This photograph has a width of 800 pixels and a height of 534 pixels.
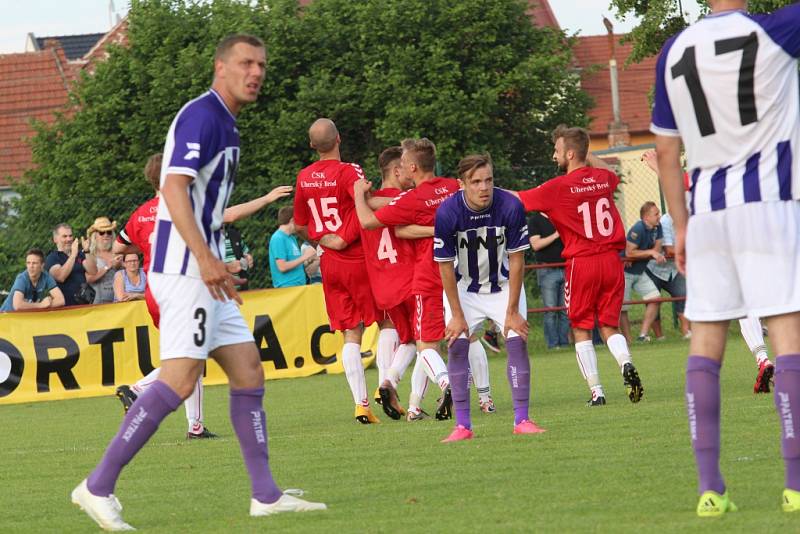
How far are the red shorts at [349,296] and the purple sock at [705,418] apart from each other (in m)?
6.66

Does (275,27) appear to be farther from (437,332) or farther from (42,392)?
(437,332)

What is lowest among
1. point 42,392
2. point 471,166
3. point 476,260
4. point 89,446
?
point 42,392

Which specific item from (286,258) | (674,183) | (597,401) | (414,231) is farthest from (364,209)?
(286,258)

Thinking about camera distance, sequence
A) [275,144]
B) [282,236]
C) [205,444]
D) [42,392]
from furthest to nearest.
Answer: [275,144]
[282,236]
[42,392]
[205,444]

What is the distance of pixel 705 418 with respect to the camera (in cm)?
571

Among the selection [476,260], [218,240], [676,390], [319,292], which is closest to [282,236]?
[319,292]

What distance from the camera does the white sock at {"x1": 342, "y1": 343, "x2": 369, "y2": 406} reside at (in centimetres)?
1182

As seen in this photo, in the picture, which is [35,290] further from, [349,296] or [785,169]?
[785,169]

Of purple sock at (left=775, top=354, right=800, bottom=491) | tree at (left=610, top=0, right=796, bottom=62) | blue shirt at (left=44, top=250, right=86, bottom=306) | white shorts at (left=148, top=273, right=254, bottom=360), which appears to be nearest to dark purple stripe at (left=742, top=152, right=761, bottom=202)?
purple sock at (left=775, top=354, right=800, bottom=491)

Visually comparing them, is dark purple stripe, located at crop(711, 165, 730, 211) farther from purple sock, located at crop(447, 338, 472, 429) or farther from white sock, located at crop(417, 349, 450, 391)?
white sock, located at crop(417, 349, 450, 391)

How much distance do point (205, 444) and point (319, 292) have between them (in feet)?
25.8

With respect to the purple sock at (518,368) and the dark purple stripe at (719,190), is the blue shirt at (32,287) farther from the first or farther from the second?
the dark purple stripe at (719,190)

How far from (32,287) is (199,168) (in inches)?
485

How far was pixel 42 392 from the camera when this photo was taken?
1742 centimetres
